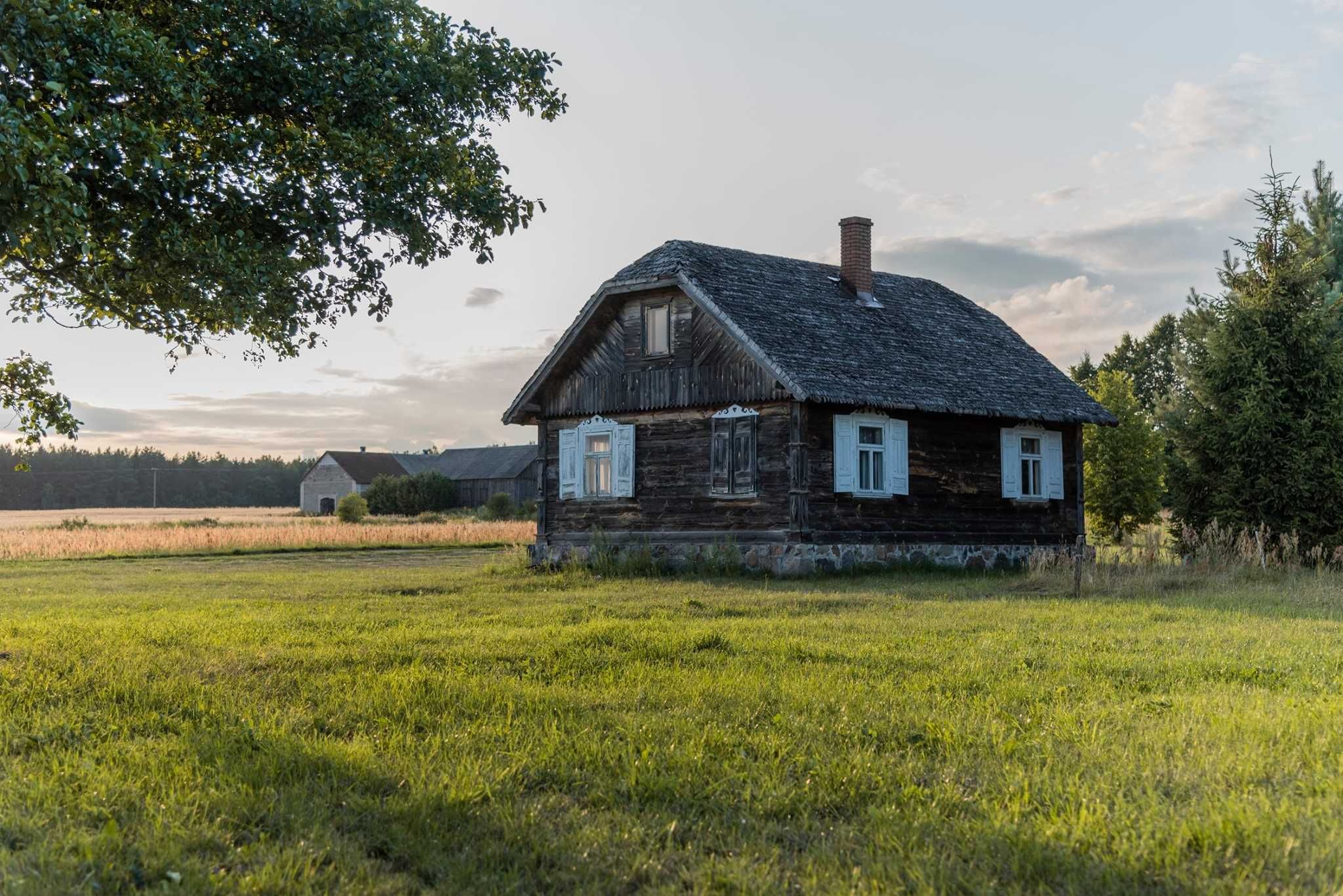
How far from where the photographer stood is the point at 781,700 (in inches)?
301

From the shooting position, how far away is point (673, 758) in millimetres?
6145

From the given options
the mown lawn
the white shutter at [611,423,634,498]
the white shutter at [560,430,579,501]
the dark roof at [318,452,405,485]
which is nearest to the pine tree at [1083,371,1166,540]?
the white shutter at [611,423,634,498]

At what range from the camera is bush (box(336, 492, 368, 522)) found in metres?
58.0

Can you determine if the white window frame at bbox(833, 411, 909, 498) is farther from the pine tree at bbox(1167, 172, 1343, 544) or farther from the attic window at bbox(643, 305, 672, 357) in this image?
the pine tree at bbox(1167, 172, 1343, 544)

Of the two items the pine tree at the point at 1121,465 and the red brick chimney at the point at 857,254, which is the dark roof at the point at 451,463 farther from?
the red brick chimney at the point at 857,254

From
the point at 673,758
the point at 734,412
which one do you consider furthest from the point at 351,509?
the point at 673,758

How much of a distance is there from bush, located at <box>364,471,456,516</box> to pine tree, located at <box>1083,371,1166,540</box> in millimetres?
Result: 42146

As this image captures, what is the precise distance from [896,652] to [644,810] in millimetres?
5026

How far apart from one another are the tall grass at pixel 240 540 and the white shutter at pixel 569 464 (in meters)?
11.8

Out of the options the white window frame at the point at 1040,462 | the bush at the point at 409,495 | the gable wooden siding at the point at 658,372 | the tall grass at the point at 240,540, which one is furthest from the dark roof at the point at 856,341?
the bush at the point at 409,495

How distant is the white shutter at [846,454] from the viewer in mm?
21922

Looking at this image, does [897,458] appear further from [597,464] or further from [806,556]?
[597,464]

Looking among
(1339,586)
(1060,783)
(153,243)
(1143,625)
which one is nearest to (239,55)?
(153,243)

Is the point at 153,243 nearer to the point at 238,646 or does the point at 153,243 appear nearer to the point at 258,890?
the point at 238,646
